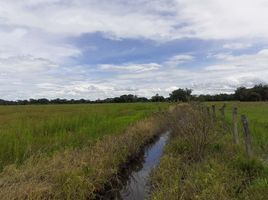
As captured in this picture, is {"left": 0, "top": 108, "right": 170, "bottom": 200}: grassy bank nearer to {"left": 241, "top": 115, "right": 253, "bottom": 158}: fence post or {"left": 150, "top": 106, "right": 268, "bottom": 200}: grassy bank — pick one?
{"left": 150, "top": 106, "right": 268, "bottom": 200}: grassy bank

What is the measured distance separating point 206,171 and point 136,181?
8.69ft

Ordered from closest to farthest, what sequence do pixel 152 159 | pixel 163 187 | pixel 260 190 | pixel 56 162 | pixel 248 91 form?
pixel 260 190, pixel 163 187, pixel 56 162, pixel 152 159, pixel 248 91

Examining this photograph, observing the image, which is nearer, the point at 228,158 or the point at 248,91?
the point at 228,158

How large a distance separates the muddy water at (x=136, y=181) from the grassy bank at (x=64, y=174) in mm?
345

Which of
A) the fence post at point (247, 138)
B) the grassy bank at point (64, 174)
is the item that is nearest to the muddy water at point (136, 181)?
the grassy bank at point (64, 174)

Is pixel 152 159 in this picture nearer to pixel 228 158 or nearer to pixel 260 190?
pixel 228 158

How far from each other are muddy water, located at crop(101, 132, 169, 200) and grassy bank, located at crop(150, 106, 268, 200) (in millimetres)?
548

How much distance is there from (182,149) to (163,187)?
12.4 feet

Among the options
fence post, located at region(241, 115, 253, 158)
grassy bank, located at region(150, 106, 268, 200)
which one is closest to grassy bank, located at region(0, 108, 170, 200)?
grassy bank, located at region(150, 106, 268, 200)

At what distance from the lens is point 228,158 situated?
9273mm

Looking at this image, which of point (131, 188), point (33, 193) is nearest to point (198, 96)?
point (131, 188)

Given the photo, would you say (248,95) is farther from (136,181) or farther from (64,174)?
(64,174)

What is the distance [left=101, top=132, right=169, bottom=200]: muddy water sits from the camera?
348 inches

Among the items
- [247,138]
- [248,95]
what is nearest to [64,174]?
[247,138]
